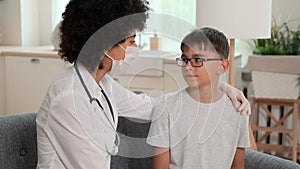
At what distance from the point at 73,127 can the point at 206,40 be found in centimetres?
47

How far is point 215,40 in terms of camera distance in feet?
4.53

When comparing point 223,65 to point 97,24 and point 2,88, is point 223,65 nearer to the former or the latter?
point 97,24

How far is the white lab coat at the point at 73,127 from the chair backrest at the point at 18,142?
164mm

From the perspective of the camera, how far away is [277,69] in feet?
9.72

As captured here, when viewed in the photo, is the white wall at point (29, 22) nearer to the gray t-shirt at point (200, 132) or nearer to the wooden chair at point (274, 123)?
the wooden chair at point (274, 123)

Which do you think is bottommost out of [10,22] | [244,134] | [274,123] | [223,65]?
[274,123]

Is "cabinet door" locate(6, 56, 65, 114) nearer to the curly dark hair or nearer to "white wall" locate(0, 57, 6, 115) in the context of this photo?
"white wall" locate(0, 57, 6, 115)

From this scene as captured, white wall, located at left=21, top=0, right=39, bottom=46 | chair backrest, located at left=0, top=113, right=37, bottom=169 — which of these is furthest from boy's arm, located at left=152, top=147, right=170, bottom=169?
white wall, located at left=21, top=0, right=39, bottom=46

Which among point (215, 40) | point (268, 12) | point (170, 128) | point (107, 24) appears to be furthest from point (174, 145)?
point (268, 12)

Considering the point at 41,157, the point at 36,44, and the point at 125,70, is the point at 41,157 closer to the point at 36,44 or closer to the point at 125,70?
the point at 125,70

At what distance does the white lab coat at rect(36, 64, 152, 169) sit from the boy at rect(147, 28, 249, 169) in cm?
20

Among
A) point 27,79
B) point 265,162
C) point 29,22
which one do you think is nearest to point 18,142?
point 265,162

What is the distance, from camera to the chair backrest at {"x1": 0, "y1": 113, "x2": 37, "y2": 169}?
4.69 feet

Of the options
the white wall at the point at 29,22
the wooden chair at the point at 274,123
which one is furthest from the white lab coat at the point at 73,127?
the white wall at the point at 29,22
